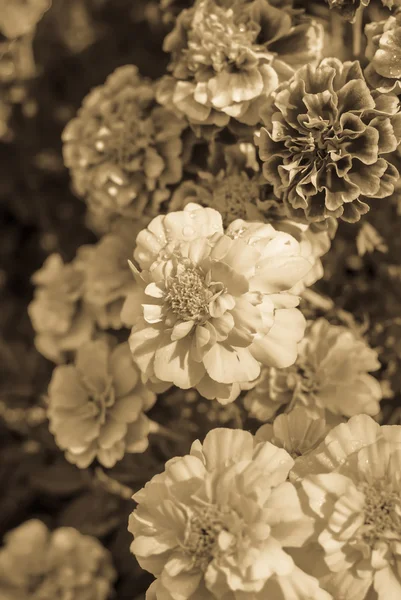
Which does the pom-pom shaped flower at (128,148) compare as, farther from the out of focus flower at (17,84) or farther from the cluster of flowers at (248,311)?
the out of focus flower at (17,84)

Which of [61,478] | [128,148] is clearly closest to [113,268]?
[128,148]

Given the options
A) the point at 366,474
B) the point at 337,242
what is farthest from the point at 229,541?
the point at 337,242

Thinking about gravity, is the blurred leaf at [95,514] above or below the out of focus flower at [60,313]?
below

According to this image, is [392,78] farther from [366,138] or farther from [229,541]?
[229,541]

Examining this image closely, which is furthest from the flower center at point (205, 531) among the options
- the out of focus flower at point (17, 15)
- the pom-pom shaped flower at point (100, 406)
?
the out of focus flower at point (17, 15)

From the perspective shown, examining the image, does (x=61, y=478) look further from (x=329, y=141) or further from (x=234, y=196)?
(x=329, y=141)

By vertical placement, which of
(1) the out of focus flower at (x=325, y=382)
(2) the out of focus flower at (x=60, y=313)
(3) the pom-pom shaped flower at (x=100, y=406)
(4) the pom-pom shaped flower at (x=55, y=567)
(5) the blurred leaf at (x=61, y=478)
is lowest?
(4) the pom-pom shaped flower at (x=55, y=567)
